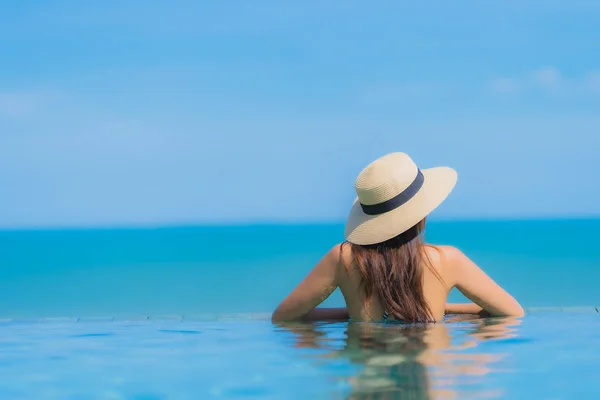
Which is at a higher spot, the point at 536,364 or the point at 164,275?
the point at 164,275

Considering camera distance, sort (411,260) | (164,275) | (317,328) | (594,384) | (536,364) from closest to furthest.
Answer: (594,384)
(536,364)
(411,260)
(317,328)
(164,275)

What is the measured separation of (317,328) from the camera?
4.68 meters

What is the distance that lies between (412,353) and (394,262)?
523 millimetres

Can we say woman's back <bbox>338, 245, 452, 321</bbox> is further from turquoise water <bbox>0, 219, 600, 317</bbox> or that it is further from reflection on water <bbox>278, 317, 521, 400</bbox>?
turquoise water <bbox>0, 219, 600, 317</bbox>

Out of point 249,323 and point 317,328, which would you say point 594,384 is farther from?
point 249,323

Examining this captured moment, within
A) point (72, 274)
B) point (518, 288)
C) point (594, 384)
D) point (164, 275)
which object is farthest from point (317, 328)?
point (72, 274)

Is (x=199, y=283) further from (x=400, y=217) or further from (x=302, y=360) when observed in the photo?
(x=302, y=360)

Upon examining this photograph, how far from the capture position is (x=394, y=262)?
434 cm

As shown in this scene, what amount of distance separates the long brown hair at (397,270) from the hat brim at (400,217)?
62 mm

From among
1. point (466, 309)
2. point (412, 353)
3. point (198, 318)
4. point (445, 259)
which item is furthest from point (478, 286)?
point (198, 318)

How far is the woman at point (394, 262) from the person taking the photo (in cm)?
433

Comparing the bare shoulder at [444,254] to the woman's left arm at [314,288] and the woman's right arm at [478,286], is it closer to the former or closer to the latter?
the woman's right arm at [478,286]

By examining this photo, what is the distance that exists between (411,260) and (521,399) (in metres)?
1.11

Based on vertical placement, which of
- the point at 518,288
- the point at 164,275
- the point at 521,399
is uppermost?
the point at 164,275
